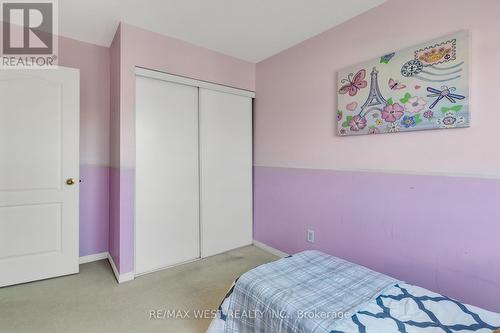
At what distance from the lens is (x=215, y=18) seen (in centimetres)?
224

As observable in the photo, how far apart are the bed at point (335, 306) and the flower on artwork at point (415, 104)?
117 centimetres

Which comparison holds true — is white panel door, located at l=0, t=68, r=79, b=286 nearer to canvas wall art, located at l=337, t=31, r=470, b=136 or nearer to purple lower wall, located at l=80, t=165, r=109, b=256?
purple lower wall, located at l=80, t=165, r=109, b=256

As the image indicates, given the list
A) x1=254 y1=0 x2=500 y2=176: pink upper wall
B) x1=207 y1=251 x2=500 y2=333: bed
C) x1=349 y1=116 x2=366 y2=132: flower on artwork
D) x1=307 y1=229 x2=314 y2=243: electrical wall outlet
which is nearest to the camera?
x1=207 y1=251 x2=500 y2=333: bed

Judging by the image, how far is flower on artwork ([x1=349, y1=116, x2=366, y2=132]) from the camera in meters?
2.10

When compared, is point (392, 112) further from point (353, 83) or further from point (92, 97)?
point (92, 97)

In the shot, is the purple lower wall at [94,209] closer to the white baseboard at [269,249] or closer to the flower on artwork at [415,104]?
the white baseboard at [269,249]

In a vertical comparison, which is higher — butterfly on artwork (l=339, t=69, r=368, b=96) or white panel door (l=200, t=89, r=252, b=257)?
butterfly on artwork (l=339, t=69, r=368, b=96)

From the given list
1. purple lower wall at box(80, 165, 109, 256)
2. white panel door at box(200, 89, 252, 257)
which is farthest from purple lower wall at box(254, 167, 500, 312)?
purple lower wall at box(80, 165, 109, 256)

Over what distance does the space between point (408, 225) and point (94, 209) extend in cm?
300

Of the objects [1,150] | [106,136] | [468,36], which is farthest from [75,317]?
[468,36]

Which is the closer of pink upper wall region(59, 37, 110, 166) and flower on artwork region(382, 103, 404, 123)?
flower on artwork region(382, 103, 404, 123)

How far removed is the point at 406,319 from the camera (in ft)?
3.76

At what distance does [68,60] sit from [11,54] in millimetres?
433

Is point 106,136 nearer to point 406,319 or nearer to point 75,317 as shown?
point 75,317
